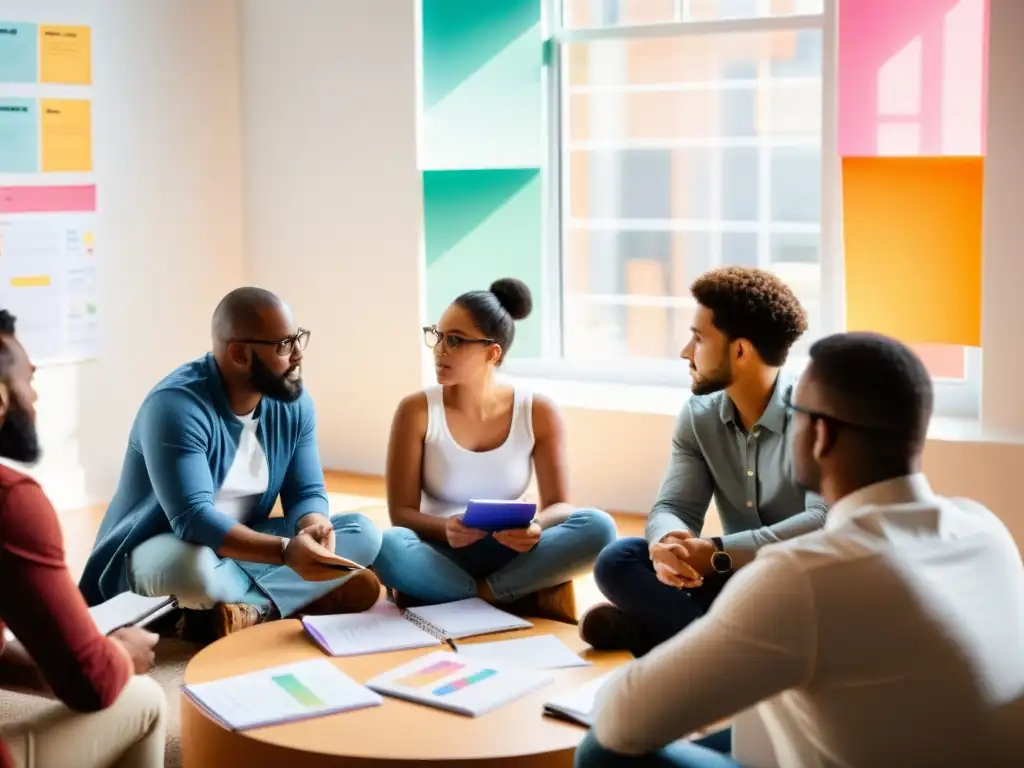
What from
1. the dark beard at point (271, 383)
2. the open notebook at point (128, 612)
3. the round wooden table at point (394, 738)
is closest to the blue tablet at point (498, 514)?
the dark beard at point (271, 383)

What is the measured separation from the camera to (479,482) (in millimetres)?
3828

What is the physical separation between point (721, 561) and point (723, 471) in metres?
0.30

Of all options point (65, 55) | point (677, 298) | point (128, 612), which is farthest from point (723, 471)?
point (65, 55)

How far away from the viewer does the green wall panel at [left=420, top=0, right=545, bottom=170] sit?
566 centimetres

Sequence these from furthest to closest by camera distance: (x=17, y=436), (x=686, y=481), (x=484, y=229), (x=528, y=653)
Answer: (x=484, y=229) → (x=686, y=481) → (x=528, y=653) → (x=17, y=436)

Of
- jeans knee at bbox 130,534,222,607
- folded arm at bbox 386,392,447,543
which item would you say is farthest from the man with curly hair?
jeans knee at bbox 130,534,222,607

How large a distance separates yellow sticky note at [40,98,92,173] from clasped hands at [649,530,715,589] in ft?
10.6

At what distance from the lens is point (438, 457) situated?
3.81 metres

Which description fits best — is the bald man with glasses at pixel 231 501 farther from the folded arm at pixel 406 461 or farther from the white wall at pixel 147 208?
the white wall at pixel 147 208

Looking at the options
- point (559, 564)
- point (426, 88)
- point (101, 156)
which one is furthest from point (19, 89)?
point (559, 564)

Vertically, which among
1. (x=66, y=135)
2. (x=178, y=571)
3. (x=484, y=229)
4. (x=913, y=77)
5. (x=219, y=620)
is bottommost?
(x=219, y=620)

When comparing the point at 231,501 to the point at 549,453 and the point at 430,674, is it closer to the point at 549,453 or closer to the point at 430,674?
the point at 549,453

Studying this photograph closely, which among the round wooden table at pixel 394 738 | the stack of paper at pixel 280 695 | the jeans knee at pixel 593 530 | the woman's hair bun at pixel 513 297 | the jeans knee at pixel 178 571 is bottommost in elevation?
the round wooden table at pixel 394 738

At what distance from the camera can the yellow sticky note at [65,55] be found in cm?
527
